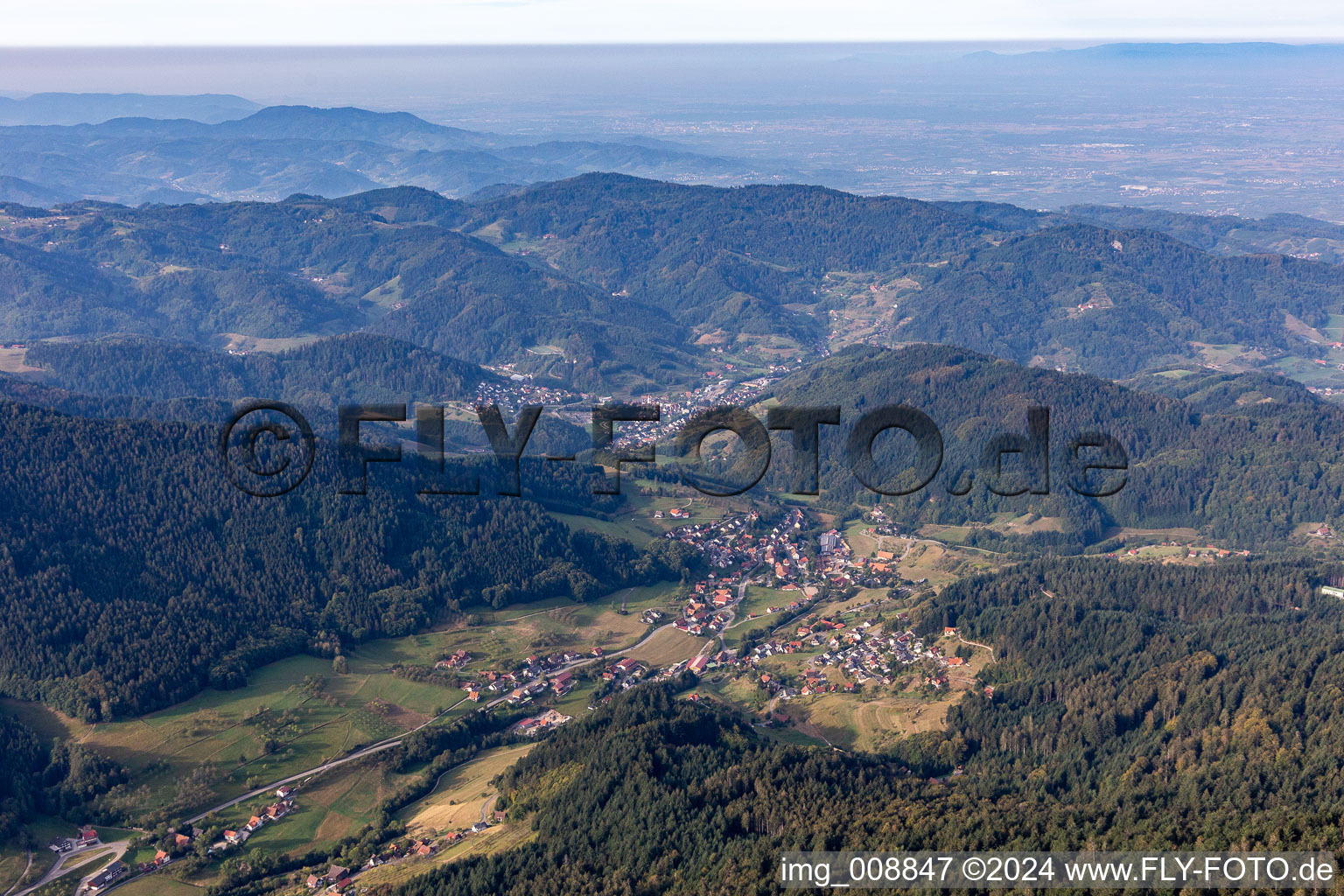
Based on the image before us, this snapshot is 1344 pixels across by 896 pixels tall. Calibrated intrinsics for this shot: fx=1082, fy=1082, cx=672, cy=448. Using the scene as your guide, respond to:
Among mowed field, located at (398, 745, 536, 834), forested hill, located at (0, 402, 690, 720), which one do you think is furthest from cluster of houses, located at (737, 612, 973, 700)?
mowed field, located at (398, 745, 536, 834)

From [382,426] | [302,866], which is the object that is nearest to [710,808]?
[302,866]

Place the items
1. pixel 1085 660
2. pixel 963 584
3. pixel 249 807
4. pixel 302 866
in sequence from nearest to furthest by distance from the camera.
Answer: pixel 302 866 → pixel 249 807 → pixel 1085 660 → pixel 963 584

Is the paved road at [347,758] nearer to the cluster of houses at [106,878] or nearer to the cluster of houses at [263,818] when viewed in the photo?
the cluster of houses at [263,818]

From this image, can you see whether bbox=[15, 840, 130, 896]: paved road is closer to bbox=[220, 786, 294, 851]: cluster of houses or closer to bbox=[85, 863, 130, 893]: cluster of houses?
bbox=[85, 863, 130, 893]: cluster of houses

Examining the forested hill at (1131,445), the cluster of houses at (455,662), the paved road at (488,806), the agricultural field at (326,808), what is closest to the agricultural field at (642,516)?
the forested hill at (1131,445)

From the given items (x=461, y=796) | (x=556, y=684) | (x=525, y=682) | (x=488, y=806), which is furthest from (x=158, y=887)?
(x=556, y=684)

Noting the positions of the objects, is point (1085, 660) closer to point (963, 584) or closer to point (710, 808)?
point (963, 584)

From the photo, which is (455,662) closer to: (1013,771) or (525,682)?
(525,682)
